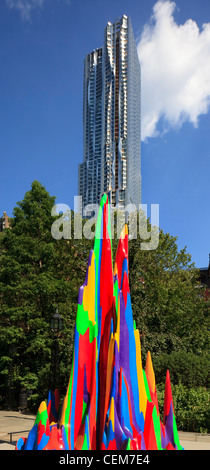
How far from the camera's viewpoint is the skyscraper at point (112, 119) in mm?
127062

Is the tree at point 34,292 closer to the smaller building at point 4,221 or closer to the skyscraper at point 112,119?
the smaller building at point 4,221

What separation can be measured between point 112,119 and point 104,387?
128123 mm

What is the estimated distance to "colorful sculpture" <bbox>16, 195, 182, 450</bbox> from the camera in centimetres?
721

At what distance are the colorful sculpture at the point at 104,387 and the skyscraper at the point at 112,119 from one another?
114m

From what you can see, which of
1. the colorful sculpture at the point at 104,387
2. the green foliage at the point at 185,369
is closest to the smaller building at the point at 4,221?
the green foliage at the point at 185,369

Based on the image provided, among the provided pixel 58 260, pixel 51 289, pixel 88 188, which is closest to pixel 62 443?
pixel 51 289

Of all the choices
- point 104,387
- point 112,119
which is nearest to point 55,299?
point 104,387

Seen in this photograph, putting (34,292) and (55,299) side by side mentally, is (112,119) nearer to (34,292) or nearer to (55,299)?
(55,299)

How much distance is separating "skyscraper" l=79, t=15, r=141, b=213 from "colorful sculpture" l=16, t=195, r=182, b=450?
11449 cm

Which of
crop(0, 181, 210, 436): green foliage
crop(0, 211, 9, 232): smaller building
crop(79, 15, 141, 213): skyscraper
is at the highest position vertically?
crop(79, 15, 141, 213): skyscraper

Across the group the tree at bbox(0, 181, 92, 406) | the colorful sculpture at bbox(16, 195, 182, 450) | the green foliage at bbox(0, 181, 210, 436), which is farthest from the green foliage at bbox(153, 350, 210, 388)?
the colorful sculpture at bbox(16, 195, 182, 450)

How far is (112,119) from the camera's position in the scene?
12962 cm

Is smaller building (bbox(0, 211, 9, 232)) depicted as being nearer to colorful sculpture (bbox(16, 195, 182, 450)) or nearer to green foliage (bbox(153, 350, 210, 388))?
green foliage (bbox(153, 350, 210, 388))
